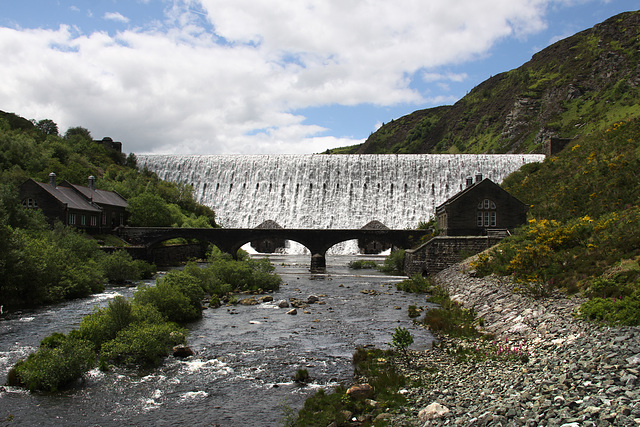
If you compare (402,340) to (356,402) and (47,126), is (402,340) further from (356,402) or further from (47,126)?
(47,126)

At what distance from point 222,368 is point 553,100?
124381mm

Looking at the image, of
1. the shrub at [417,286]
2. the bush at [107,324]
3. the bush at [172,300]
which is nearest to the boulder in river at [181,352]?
the bush at [107,324]

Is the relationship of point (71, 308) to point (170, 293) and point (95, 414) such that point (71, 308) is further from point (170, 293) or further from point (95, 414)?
point (95, 414)

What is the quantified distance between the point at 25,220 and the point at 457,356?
38304mm

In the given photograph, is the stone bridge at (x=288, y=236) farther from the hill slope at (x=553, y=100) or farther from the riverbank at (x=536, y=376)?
the hill slope at (x=553, y=100)

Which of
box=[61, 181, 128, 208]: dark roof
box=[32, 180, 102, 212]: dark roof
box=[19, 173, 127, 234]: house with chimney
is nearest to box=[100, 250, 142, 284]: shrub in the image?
box=[19, 173, 127, 234]: house with chimney

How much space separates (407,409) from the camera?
39.1 ft

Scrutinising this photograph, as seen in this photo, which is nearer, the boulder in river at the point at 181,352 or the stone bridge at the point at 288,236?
the boulder in river at the point at 181,352

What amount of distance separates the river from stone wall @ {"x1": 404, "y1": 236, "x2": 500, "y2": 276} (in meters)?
11.7

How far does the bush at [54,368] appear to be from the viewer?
14312 millimetres

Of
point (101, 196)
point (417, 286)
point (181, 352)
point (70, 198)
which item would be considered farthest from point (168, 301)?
point (101, 196)

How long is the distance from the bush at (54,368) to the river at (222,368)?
358 millimetres

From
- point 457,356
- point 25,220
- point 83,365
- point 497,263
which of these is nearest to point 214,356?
point 83,365

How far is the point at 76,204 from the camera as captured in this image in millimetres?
55375
